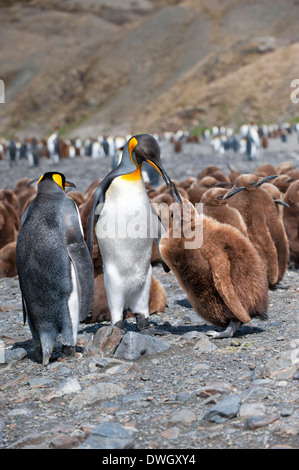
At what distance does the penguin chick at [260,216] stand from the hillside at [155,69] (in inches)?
1806

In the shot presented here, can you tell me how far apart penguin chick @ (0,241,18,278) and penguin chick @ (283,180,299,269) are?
3212 mm

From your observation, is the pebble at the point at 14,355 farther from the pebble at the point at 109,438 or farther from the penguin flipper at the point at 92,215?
the pebble at the point at 109,438

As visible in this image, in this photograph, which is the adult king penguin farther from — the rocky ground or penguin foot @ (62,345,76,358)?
penguin foot @ (62,345,76,358)

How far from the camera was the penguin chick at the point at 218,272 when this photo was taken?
13.6ft

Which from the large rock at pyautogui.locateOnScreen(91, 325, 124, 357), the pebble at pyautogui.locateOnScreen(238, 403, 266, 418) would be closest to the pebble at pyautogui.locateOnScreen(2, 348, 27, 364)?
the large rock at pyautogui.locateOnScreen(91, 325, 124, 357)

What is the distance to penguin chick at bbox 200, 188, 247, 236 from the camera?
5.32 metres

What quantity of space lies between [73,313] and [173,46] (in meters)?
74.8

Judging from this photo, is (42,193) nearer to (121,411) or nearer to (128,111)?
(121,411)

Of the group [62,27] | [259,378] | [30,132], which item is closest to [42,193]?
[259,378]

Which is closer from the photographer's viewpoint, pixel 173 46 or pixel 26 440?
pixel 26 440

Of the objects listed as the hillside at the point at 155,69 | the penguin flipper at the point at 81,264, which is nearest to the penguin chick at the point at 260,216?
the penguin flipper at the point at 81,264

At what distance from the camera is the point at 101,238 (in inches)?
180

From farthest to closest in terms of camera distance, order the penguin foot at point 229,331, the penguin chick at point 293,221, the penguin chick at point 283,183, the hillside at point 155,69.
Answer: the hillside at point 155,69
the penguin chick at point 283,183
the penguin chick at point 293,221
the penguin foot at point 229,331

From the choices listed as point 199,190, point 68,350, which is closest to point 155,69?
point 199,190
